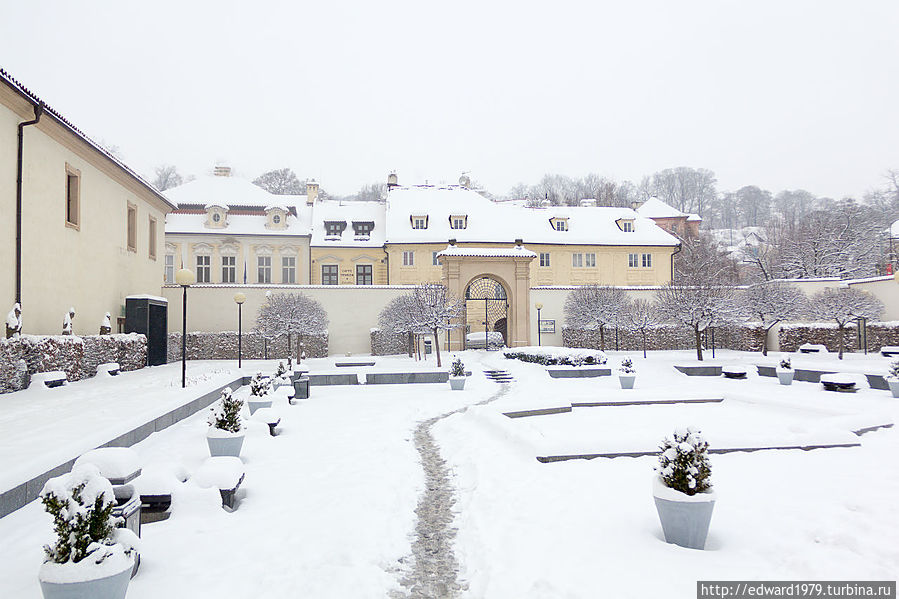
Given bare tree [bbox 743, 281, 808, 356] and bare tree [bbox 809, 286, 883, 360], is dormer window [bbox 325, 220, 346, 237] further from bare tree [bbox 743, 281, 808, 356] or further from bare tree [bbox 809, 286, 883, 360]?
bare tree [bbox 809, 286, 883, 360]

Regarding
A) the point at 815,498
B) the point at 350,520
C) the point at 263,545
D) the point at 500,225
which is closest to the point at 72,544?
the point at 263,545

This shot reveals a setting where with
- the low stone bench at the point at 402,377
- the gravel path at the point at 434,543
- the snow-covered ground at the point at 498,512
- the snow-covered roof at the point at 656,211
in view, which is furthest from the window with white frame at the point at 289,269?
the snow-covered roof at the point at 656,211

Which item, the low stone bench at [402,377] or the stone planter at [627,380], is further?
the low stone bench at [402,377]

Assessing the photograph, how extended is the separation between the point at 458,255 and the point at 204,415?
19831 mm

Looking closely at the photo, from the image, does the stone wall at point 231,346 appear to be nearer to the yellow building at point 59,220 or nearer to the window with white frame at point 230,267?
the yellow building at point 59,220

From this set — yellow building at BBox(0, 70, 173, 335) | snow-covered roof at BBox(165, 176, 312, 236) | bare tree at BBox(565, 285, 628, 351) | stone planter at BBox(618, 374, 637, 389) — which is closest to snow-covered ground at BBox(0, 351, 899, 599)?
yellow building at BBox(0, 70, 173, 335)

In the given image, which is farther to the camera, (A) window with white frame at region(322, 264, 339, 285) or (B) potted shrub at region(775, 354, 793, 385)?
(A) window with white frame at region(322, 264, 339, 285)

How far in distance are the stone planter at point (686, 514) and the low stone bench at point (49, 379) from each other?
45.9 feet

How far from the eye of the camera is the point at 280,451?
909cm

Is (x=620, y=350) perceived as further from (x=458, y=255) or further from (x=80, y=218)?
(x=80, y=218)

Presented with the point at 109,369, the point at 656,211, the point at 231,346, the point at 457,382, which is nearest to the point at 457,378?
the point at 457,382

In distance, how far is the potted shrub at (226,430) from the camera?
799cm

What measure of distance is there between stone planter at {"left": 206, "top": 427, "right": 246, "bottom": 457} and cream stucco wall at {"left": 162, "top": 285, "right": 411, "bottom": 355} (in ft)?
74.5

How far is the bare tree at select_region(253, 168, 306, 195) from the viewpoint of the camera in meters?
60.0
